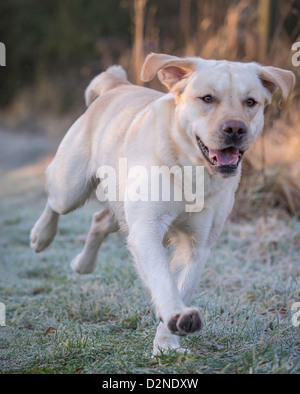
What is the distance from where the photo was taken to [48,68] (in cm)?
1711

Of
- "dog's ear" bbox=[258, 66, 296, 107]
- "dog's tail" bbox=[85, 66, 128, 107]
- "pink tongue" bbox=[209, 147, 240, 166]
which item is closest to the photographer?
"pink tongue" bbox=[209, 147, 240, 166]

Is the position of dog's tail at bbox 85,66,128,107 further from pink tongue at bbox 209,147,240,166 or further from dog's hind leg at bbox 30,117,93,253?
pink tongue at bbox 209,147,240,166

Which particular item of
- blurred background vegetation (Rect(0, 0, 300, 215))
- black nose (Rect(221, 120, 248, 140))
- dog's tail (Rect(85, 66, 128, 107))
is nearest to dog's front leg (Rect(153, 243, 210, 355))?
black nose (Rect(221, 120, 248, 140))

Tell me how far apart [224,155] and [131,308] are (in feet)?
4.53

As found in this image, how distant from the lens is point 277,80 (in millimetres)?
3205

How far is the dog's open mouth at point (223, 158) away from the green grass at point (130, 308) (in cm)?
85

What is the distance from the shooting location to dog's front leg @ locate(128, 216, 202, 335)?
8.61 feet

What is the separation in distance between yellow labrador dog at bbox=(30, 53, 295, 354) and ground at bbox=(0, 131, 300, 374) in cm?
25

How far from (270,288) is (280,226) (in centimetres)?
147

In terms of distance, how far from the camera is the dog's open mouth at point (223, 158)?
9.80 ft

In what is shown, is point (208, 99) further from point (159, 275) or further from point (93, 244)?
point (93, 244)

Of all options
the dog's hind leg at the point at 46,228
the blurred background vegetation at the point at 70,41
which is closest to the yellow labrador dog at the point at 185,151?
the dog's hind leg at the point at 46,228

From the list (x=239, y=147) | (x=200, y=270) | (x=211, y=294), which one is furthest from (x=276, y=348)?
(x=211, y=294)
